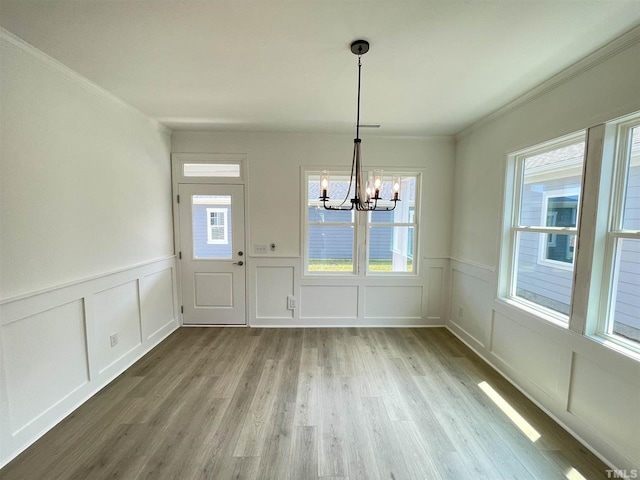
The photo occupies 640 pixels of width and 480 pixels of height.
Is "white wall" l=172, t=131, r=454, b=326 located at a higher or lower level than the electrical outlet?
higher

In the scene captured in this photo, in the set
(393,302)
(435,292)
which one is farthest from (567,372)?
(393,302)

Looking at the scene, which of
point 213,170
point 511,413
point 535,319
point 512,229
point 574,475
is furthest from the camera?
point 213,170

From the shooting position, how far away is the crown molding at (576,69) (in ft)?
4.85

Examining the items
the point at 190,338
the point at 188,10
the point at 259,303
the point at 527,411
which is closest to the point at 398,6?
the point at 188,10

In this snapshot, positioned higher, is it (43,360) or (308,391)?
(43,360)

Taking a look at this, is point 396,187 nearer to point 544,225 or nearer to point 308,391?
point 544,225

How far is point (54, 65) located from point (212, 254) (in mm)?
2234

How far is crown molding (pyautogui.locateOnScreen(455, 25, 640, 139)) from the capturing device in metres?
1.48

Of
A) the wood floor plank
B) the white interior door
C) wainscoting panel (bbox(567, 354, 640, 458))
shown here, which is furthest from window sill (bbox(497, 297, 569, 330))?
the white interior door

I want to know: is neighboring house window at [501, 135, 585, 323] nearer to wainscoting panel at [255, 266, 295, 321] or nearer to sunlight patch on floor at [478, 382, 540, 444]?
sunlight patch on floor at [478, 382, 540, 444]

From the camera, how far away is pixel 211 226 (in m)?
3.41

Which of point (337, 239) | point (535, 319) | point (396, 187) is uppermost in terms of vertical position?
point (396, 187)

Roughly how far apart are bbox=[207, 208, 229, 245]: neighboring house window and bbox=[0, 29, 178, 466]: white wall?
75 cm

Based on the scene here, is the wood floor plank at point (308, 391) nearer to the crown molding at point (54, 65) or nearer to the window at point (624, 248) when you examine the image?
the window at point (624, 248)
